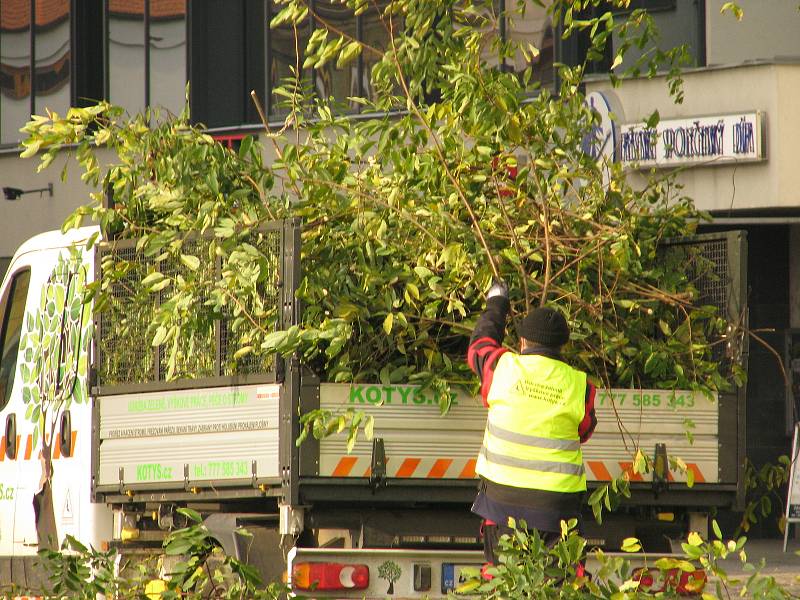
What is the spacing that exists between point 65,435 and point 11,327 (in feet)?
3.12

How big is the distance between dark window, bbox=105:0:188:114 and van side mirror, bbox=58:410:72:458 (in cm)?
1238

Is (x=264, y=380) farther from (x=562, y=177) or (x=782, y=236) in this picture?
(x=782, y=236)

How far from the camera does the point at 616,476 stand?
6914 millimetres

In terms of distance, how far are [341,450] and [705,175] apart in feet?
31.5

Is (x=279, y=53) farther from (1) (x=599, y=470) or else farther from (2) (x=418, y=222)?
(1) (x=599, y=470)

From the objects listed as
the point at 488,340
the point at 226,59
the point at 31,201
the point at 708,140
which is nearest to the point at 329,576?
the point at 488,340

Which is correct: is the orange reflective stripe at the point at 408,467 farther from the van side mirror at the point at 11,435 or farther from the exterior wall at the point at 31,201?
the exterior wall at the point at 31,201

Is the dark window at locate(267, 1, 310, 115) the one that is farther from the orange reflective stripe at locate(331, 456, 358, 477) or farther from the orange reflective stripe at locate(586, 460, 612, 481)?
the orange reflective stripe at locate(331, 456, 358, 477)

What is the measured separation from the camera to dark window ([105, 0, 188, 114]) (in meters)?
20.3

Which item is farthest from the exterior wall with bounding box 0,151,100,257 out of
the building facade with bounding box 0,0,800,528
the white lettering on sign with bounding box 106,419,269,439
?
the white lettering on sign with bounding box 106,419,269,439

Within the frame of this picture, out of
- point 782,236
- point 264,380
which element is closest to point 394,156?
point 264,380

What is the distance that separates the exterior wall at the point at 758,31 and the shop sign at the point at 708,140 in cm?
91

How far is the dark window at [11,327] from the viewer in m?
8.76

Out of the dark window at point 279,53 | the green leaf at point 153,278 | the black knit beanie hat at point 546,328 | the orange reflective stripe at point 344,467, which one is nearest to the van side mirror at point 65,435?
the green leaf at point 153,278
